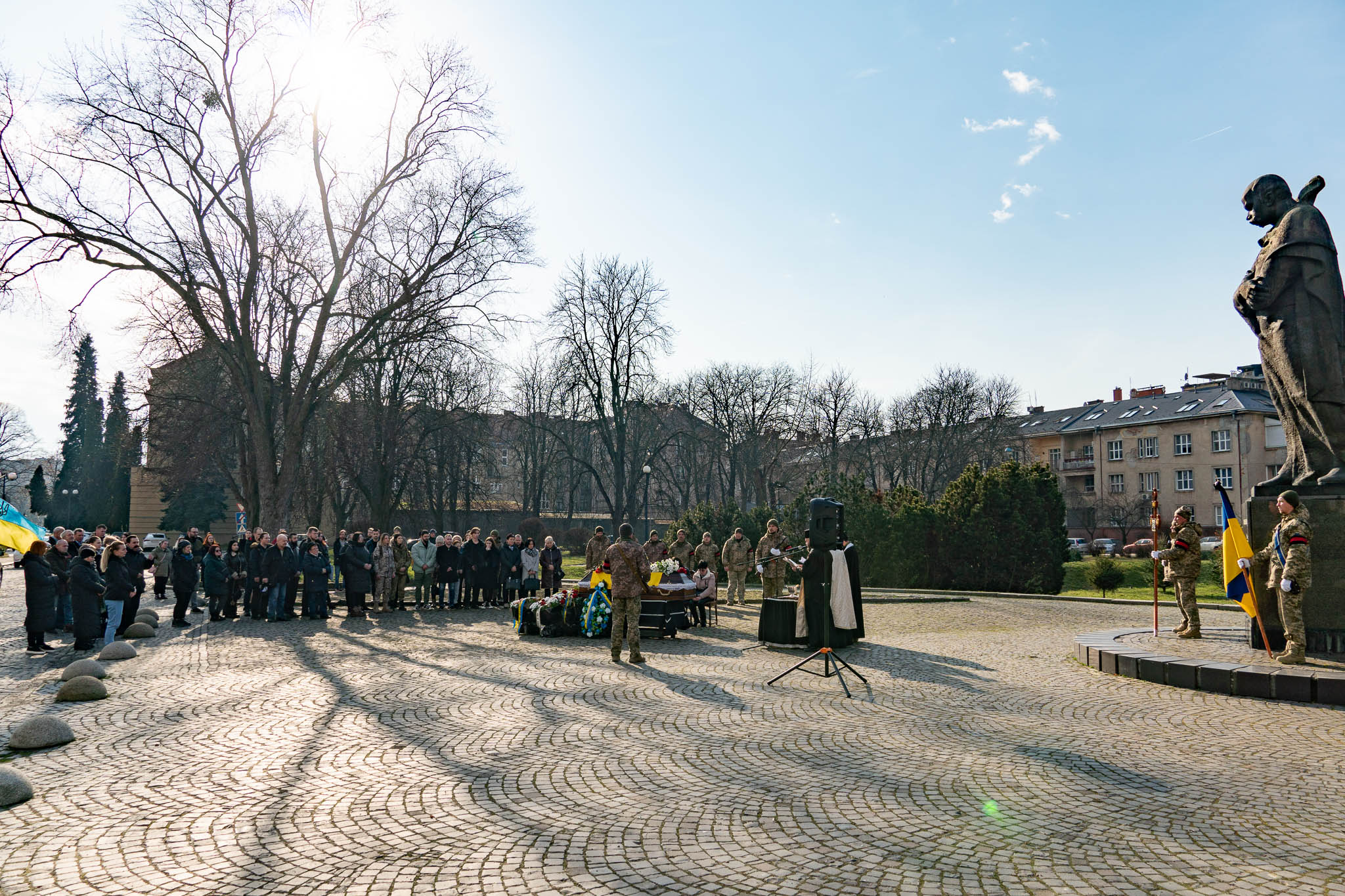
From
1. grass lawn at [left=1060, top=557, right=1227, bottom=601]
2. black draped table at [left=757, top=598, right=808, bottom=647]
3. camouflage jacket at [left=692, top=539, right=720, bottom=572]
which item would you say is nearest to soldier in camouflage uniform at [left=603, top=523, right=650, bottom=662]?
black draped table at [left=757, top=598, right=808, bottom=647]

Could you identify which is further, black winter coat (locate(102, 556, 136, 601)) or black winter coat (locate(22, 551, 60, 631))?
black winter coat (locate(102, 556, 136, 601))

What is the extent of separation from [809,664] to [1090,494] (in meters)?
65.0

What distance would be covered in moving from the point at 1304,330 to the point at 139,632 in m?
18.1

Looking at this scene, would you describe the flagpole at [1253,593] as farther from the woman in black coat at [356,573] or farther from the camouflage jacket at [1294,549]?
the woman in black coat at [356,573]

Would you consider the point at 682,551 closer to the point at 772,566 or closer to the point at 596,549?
Result: the point at 596,549

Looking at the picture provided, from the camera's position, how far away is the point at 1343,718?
25.5 feet

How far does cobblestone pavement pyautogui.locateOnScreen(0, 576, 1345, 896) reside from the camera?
14.6 ft

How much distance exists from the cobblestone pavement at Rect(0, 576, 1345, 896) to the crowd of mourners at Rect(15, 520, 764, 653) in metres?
2.95

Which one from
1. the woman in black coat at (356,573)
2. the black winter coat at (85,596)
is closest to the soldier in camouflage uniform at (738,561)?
the woman in black coat at (356,573)

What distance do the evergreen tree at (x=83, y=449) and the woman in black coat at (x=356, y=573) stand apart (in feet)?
191

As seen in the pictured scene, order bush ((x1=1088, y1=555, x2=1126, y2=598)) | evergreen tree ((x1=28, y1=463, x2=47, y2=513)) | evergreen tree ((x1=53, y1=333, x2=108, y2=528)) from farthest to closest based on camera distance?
evergreen tree ((x1=28, y1=463, x2=47, y2=513)) → evergreen tree ((x1=53, y1=333, x2=108, y2=528)) → bush ((x1=1088, y1=555, x2=1126, y2=598))

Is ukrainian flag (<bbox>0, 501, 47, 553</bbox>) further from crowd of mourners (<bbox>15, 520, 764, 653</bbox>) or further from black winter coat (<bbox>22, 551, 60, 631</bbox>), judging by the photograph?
black winter coat (<bbox>22, 551, 60, 631</bbox>)

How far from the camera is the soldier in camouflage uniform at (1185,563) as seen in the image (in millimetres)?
11617

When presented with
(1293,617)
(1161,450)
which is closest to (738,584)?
(1293,617)
